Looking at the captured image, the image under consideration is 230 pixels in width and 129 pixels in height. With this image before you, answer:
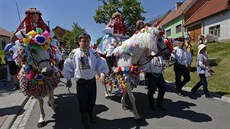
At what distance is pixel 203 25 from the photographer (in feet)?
74.5

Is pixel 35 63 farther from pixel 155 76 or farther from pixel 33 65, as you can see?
pixel 155 76

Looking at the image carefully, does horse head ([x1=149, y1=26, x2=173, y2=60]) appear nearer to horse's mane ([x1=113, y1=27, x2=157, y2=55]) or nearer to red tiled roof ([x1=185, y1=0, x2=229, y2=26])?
horse's mane ([x1=113, y1=27, x2=157, y2=55])

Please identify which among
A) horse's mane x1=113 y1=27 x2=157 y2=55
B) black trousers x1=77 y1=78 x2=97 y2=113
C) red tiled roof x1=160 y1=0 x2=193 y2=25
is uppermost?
red tiled roof x1=160 y1=0 x2=193 y2=25

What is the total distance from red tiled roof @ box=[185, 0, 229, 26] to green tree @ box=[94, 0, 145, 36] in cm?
686

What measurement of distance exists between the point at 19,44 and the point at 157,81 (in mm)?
3455

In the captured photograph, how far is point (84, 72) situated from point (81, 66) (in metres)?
0.13

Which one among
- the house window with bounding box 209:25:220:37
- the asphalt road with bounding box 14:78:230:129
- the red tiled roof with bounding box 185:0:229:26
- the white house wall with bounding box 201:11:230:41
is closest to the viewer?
the asphalt road with bounding box 14:78:230:129

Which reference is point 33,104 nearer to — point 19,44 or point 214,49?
point 19,44

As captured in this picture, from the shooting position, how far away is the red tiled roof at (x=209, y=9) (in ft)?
66.2

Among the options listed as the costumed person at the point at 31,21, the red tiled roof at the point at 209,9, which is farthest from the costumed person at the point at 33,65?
the red tiled roof at the point at 209,9

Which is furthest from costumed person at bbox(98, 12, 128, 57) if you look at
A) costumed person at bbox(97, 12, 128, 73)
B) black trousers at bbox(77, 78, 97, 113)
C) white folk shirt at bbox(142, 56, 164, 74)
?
black trousers at bbox(77, 78, 97, 113)

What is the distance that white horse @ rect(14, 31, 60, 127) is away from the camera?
4.14 m

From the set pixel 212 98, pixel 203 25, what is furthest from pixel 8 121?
pixel 203 25

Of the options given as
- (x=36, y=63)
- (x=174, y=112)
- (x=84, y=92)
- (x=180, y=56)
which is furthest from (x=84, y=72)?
(x=180, y=56)
